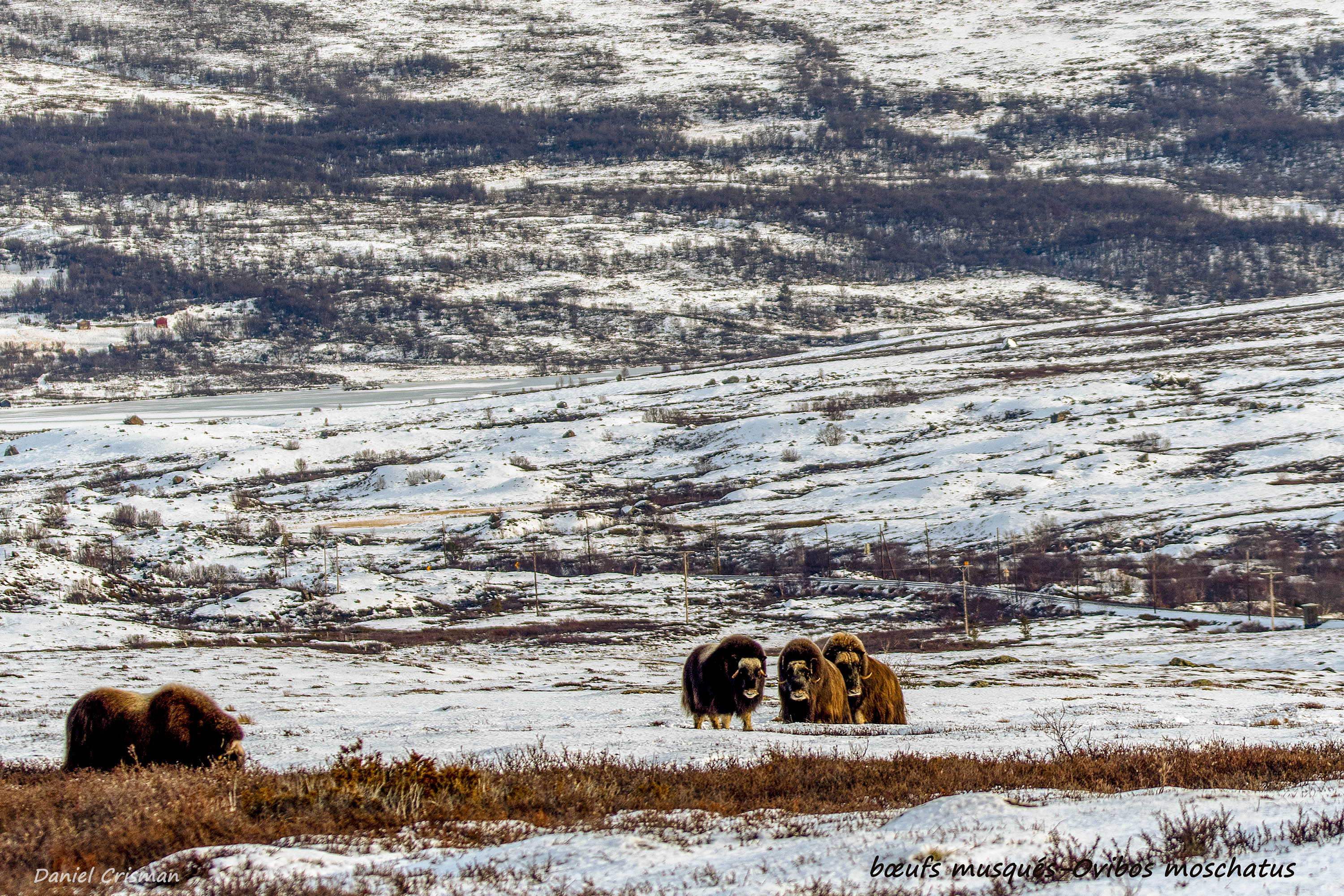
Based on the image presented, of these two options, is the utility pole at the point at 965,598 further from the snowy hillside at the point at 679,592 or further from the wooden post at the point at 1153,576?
the wooden post at the point at 1153,576

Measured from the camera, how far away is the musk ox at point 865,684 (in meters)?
17.3

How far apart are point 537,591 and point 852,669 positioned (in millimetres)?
44714

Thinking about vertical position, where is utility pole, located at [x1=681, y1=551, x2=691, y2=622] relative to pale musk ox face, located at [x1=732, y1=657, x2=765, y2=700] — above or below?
below

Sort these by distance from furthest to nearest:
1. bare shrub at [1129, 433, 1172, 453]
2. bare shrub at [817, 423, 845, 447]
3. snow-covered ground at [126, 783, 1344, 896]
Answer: bare shrub at [817, 423, 845, 447] → bare shrub at [1129, 433, 1172, 453] → snow-covered ground at [126, 783, 1344, 896]

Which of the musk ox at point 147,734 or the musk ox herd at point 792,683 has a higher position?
the musk ox at point 147,734

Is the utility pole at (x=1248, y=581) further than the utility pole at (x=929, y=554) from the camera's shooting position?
No

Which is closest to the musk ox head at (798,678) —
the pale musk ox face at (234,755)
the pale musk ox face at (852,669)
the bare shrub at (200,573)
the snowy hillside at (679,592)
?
the snowy hillside at (679,592)

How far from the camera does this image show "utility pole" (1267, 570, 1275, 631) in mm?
46688

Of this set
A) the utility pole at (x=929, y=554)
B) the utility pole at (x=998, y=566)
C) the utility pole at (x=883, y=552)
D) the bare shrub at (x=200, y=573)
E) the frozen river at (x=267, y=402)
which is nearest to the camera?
the utility pole at (x=998, y=566)

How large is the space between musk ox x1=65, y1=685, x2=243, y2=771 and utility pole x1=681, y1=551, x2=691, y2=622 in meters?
44.1

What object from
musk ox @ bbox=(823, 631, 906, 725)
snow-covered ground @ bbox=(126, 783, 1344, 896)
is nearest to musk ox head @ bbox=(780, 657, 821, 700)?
musk ox @ bbox=(823, 631, 906, 725)

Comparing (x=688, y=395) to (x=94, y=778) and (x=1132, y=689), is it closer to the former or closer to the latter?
(x=1132, y=689)

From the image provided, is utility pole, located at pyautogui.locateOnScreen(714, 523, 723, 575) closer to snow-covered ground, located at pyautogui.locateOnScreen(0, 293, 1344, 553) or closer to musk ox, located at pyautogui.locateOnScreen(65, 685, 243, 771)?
snow-covered ground, located at pyautogui.locateOnScreen(0, 293, 1344, 553)

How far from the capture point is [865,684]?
695 inches
